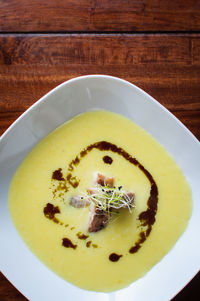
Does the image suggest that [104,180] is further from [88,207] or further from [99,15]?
[99,15]

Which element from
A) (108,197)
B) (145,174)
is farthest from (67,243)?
(145,174)

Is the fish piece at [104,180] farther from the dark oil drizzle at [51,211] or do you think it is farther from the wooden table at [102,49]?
the wooden table at [102,49]

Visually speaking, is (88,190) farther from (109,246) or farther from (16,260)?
(16,260)

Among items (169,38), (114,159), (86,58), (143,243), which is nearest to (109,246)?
(143,243)

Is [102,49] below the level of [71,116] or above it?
above

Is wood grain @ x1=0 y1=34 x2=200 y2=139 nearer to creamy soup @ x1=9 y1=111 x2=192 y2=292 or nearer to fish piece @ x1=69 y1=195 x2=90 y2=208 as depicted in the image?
creamy soup @ x1=9 y1=111 x2=192 y2=292

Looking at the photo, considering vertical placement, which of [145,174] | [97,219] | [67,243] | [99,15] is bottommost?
[67,243]
